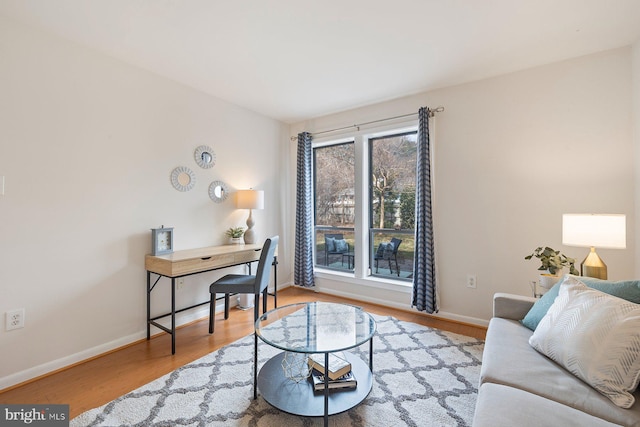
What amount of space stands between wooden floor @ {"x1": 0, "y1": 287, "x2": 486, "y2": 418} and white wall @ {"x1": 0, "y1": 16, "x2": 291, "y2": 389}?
0.47 ft

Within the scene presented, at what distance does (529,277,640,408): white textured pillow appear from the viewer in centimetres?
114

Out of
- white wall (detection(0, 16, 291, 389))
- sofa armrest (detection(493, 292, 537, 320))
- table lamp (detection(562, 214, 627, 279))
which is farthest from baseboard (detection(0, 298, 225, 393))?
table lamp (detection(562, 214, 627, 279))

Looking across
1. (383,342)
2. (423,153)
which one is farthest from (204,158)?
(383,342)

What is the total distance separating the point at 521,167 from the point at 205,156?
3.21 m

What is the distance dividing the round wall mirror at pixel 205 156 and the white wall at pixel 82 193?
70mm

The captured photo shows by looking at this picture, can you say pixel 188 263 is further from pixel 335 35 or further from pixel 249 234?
pixel 335 35

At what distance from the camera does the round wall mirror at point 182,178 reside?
287 cm

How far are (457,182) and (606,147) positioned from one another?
3.75 feet

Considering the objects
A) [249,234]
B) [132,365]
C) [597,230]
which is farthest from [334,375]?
[249,234]

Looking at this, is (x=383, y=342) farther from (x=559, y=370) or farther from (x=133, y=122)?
(x=133, y=122)

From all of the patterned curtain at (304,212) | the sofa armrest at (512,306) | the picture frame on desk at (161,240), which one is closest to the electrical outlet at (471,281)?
the sofa armrest at (512,306)

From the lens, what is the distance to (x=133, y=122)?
2.56m

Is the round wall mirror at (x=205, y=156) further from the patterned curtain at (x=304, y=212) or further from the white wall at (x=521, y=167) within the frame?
the white wall at (x=521, y=167)

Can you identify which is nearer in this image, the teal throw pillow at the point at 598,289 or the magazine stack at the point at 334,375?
the teal throw pillow at the point at 598,289
